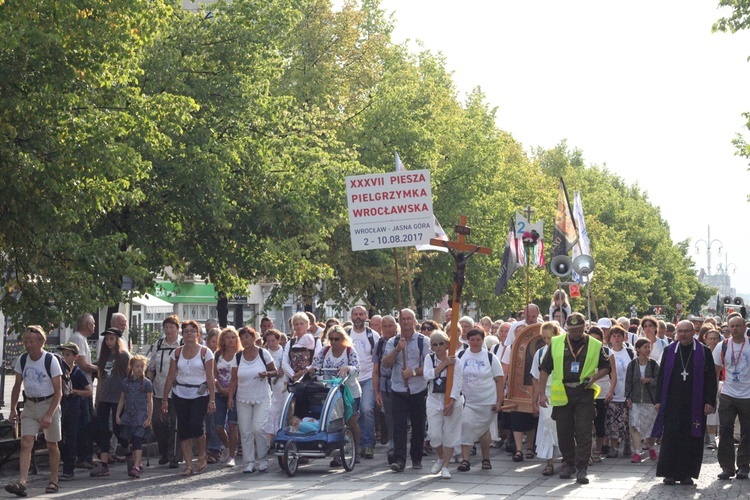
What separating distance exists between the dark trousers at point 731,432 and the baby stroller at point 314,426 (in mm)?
4436

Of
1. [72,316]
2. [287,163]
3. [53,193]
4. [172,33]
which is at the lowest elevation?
[72,316]

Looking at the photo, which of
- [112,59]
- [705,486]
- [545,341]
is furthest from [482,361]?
[112,59]

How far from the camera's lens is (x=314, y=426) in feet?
48.2

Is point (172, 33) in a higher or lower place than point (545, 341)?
higher

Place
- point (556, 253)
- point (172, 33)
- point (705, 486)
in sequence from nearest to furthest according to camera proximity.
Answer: point (705, 486) → point (172, 33) → point (556, 253)

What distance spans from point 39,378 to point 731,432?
7853 mm

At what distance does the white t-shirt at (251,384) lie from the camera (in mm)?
15078

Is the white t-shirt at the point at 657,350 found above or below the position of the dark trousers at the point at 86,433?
above

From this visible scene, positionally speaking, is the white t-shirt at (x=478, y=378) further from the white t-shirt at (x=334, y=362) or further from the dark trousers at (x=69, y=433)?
the dark trousers at (x=69, y=433)

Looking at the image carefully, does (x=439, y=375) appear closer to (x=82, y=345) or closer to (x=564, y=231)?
(x=82, y=345)

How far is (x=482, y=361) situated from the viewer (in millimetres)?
14922

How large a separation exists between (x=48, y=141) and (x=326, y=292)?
22892 millimetres

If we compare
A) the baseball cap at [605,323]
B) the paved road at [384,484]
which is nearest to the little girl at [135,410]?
the paved road at [384,484]

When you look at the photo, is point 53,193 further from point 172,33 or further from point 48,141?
point 172,33
